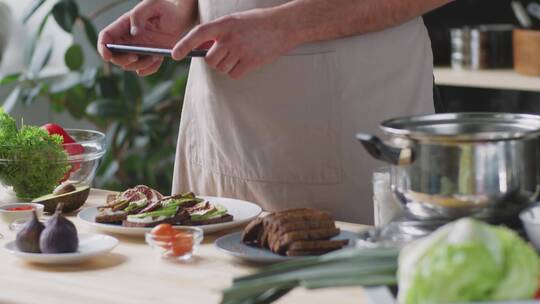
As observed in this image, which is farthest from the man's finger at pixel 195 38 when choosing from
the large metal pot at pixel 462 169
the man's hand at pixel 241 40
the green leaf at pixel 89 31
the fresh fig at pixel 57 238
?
the green leaf at pixel 89 31

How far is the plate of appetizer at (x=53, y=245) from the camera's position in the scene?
4.94 feet

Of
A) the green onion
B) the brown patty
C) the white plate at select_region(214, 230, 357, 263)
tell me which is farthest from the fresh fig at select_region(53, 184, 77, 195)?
the green onion

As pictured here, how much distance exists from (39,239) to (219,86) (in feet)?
2.13

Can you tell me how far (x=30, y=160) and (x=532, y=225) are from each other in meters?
1.00

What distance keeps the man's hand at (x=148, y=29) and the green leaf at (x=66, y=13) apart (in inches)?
62.9

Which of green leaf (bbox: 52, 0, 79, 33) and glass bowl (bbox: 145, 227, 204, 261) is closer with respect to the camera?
glass bowl (bbox: 145, 227, 204, 261)

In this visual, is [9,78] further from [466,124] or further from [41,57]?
[466,124]

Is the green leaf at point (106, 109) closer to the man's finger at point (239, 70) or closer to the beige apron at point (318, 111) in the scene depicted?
the beige apron at point (318, 111)

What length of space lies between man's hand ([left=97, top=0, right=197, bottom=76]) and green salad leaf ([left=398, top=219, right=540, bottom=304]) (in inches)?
44.1

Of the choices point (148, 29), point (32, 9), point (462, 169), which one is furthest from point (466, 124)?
point (32, 9)

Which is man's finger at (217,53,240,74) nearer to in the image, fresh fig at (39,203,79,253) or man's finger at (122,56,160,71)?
man's finger at (122,56,160,71)

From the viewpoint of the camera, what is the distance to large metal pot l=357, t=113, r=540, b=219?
1291mm

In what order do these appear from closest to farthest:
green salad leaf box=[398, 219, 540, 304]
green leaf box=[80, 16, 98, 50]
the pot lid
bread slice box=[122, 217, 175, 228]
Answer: green salad leaf box=[398, 219, 540, 304], the pot lid, bread slice box=[122, 217, 175, 228], green leaf box=[80, 16, 98, 50]

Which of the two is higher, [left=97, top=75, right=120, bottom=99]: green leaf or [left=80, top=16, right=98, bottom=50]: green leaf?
[left=80, top=16, right=98, bottom=50]: green leaf
